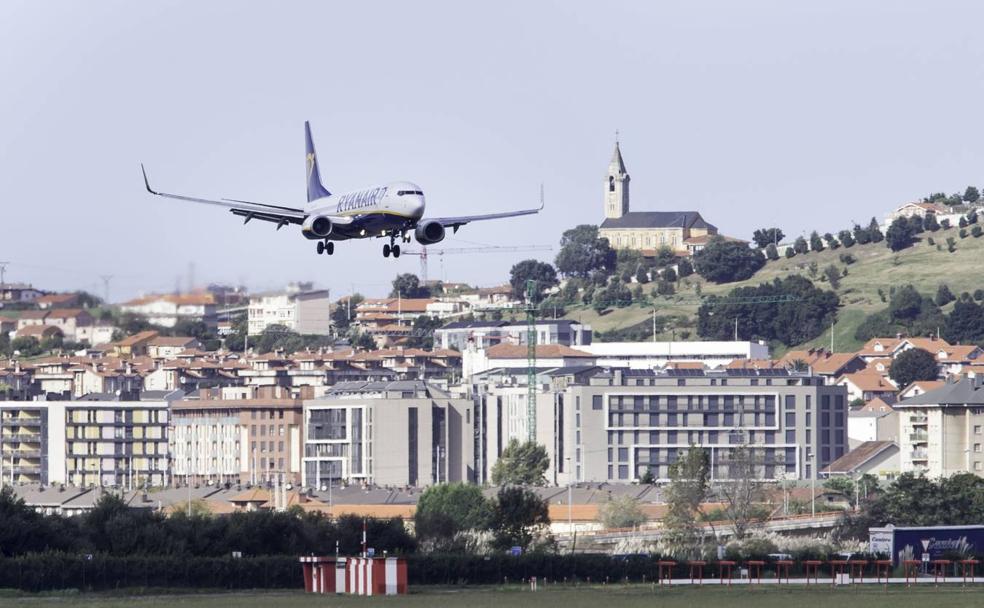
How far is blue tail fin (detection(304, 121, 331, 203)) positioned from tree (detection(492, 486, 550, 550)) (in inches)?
917

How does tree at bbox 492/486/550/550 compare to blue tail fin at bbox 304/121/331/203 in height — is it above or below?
below

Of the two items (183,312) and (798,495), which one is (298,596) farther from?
(798,495)

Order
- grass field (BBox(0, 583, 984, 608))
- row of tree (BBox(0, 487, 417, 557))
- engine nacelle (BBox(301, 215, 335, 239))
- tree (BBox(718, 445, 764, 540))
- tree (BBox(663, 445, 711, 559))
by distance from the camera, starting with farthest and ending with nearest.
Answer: tree (BBox(718, 445, 764, 540)), tree (BBox(663, 445, 711, 559)), row of tree (BBox(0, 487, 417, 557)), engine nacelle (BBox(301, 215, 335, 239)), grass field (BBox(0, 583, 984, 608))

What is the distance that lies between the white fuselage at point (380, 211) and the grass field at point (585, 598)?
13347 mm

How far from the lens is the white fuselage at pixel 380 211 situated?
91875 millimetres

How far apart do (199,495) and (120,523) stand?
83.6 m

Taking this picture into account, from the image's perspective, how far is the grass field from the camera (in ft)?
277

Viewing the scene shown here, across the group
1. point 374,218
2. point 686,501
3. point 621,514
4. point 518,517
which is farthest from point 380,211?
point 621,514

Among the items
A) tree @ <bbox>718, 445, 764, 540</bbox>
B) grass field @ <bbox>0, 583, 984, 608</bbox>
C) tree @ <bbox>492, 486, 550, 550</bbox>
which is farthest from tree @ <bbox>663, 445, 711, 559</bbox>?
grass field @ <bbox>0, 583, 984, 608</bbox>

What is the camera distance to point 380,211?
92.2 metres

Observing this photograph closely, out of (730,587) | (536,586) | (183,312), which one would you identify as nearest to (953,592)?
(730,587)

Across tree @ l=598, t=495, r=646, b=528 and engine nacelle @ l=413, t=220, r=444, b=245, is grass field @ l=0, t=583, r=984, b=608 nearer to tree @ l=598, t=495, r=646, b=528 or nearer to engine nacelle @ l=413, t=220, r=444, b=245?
engine nacelle @ l=413, t=220, r=444, b=245

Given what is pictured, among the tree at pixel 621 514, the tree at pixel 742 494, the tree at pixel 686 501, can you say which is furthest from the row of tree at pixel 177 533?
the tree at pixel 621 514

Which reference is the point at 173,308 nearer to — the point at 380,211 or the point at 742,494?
the point at 380,211
